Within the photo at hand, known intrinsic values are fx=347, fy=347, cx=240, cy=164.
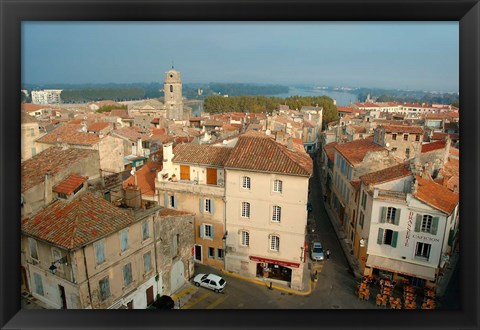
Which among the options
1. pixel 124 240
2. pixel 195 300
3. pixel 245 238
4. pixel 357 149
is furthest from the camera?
pixel 357 149

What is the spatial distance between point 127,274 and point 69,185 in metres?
2.36

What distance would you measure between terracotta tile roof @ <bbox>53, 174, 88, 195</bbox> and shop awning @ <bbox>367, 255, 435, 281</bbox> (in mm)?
7777

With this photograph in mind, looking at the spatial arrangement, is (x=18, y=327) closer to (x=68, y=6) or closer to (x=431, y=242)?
(x=68, y=6)

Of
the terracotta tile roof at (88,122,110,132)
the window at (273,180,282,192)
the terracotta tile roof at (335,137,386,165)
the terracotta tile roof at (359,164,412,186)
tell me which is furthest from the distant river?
the terracotta tile roof at (88,122,110,132)

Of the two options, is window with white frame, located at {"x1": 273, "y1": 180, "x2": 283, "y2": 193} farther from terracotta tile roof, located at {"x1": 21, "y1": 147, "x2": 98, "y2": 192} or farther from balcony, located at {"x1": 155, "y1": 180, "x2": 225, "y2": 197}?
terracotta tile roof, located at {"x1": 21, "y1": 147, "x2": 98, "y2": 192}

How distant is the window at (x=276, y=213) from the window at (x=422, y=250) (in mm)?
3581

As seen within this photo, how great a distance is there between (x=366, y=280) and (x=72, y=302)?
721 centimetres

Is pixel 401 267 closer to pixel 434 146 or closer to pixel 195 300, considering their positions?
pixel 195 300

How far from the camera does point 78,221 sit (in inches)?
246

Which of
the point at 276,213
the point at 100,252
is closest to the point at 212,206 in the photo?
the point at 276,213

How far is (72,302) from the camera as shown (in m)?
5.81

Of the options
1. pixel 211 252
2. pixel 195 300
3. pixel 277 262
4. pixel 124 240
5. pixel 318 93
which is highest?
pixel 318 93
